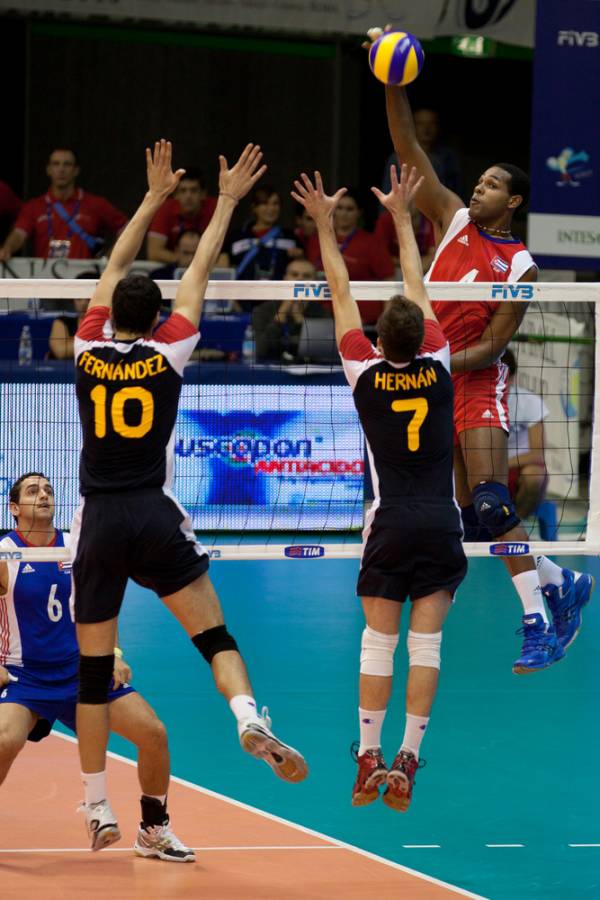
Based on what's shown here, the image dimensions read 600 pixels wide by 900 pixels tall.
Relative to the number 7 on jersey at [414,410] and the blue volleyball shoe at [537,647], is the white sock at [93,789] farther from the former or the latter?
the blue volleyball shoe at [537,647]

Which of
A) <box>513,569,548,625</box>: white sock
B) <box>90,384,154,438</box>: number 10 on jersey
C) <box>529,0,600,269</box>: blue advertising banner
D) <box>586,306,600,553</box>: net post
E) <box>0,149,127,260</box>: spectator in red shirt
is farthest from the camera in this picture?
<box>0,149,127,260</box>: spectator in red shirt

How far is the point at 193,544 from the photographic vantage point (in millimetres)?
6672

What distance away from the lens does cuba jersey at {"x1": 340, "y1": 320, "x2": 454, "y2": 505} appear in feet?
21.7

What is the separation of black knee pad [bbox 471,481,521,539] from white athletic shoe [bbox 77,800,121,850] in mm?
2485

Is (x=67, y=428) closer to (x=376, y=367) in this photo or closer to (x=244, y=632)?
(x=244, y=632)

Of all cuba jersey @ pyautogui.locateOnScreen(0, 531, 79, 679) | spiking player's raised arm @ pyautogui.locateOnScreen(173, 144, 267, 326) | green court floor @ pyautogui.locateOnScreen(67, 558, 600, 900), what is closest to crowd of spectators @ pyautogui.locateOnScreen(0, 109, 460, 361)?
green court floor @ pyautogui.locateOnScreen(67, 558, 600, 900)

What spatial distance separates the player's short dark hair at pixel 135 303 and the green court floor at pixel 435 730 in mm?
2763

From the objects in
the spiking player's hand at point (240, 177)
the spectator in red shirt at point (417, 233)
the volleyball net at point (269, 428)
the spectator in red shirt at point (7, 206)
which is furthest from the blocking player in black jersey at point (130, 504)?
the spectator in red shirt at point (7, 206)

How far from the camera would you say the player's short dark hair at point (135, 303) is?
649 cm

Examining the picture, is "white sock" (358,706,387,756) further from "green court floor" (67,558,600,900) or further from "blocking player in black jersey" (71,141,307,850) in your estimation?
"green court floor" (67,558,600,900)

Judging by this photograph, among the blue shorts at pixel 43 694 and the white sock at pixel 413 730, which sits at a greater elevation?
the white sock at pixel 413 730

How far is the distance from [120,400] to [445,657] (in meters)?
5.22

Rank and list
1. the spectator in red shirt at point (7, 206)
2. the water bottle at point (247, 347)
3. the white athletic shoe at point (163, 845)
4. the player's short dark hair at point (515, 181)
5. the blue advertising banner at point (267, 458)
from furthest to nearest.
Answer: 1. the spectator in red shirt at point (7, 206)
2. the water bottle at point (247, 347)
3. the blue advertising banner at point (267, 458)
4. the player's short dark hair at point (515, 181)
5. the white athletic shoe at point (163, 845)

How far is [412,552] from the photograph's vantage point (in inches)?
262
